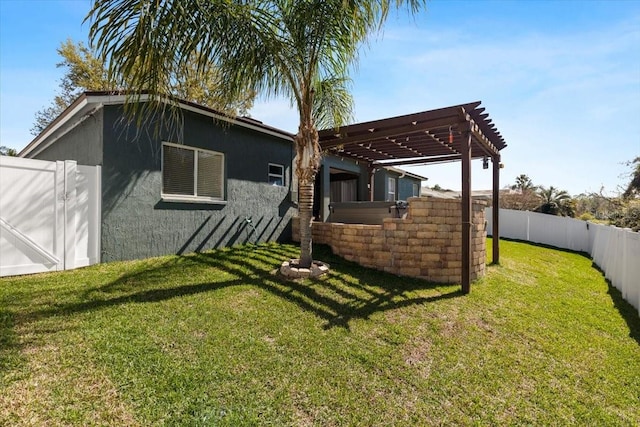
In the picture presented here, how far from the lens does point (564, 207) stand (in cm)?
2598

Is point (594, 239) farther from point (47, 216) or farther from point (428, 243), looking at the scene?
point (47, 216)

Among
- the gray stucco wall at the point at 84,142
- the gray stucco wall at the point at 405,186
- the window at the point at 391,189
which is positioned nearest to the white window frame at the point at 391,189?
the window at the point at 391,189

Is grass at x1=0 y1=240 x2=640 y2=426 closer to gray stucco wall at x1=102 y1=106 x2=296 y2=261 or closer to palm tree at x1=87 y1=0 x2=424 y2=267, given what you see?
gray stucco wall at x1=102 y1=106 x2=296 y2=261

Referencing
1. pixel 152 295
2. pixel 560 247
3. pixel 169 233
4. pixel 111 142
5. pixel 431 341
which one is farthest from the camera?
pixel 560 247

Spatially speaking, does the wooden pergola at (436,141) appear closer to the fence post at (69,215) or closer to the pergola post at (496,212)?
the pergola post at (496,212)

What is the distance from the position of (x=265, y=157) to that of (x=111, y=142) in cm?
435

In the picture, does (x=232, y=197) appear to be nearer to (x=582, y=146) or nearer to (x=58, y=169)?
(x=58, y=169)

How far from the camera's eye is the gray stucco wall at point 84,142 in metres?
6.86

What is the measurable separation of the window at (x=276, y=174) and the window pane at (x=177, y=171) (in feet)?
9.37

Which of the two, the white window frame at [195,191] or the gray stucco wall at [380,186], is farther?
the gray stucco wall at [380,186]

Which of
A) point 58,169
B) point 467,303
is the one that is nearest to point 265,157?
point 58,169

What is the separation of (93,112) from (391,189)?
1545cm

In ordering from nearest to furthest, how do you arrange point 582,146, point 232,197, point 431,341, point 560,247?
point 431,341 → point 232,197 → point 560,247 → point 582,146

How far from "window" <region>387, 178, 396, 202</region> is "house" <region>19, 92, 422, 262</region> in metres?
9.19
